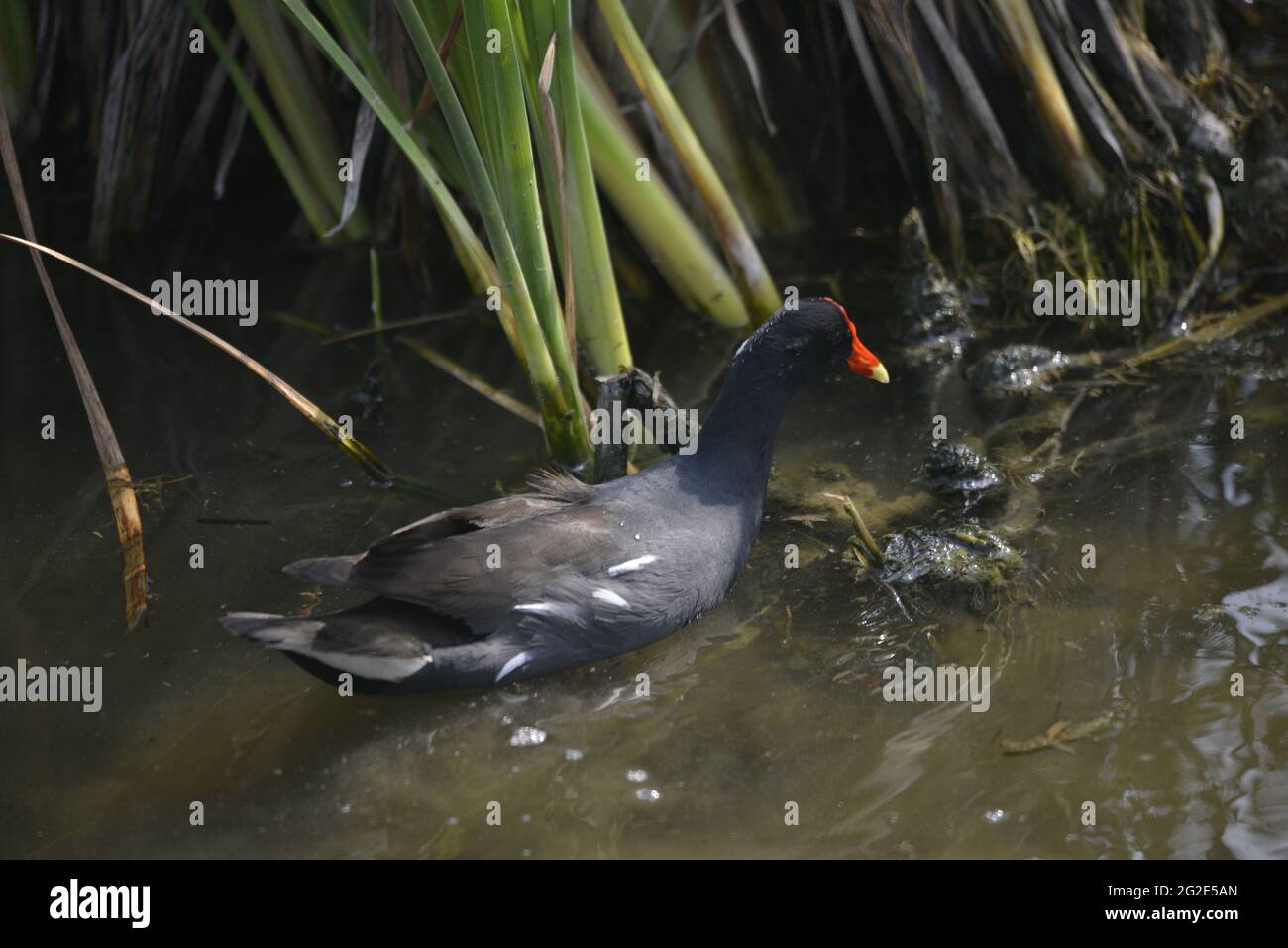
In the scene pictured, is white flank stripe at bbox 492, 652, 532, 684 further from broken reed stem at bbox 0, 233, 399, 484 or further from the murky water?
broken reed stem at bbox 0, 233, 399, 484

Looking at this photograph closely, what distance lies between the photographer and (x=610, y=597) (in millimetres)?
3467

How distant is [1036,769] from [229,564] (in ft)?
7.76

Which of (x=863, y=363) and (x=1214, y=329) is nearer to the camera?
(x=863, y=363)

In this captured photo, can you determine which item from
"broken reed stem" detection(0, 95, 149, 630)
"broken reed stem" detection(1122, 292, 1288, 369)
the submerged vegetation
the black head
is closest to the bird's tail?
"broken reed stem" detection(0, 95, 149, 630)

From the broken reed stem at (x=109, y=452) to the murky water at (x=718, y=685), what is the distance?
6cm

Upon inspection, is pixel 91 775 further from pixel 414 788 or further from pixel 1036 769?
pixel 1036 769

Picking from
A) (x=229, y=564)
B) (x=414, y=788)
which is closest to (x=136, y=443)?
(x=229, y=564)

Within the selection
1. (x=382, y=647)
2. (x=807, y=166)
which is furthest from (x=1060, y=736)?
(x=807, y=166)

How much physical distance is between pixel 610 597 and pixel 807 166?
347 centimetres

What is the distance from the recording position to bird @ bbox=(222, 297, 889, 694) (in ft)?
10.8

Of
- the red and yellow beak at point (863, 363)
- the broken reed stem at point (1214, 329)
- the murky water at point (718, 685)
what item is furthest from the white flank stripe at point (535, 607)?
the broken reed stem at point (1214, 329)

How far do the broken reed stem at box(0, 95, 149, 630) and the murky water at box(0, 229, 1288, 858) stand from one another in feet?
0.18

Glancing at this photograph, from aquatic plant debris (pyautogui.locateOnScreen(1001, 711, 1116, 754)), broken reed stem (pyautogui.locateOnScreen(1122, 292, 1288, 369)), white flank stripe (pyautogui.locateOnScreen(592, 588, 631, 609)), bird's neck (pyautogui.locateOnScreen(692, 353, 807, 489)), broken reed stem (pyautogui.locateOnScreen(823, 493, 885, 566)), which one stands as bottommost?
aquatic plant debris (pyautogui.locateOnScreen(1001, 711, 1116, 754))

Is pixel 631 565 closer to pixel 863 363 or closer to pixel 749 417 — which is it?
pixel 749 417
